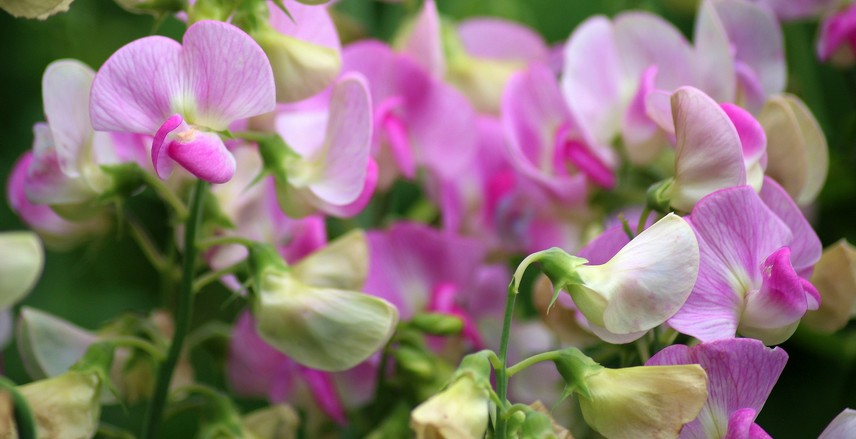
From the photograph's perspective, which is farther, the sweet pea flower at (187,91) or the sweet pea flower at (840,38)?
the sweet pea flower at (840,38)

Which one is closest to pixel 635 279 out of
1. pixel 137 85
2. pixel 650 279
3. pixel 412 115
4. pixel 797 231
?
pixel 650 279

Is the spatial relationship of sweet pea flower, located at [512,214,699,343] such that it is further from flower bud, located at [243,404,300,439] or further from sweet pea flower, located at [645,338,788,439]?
flower bud, located at [243,404,300,439]

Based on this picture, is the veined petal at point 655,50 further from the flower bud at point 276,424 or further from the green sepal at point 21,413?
the green sepal at point 21,413

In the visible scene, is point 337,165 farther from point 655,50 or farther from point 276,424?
point 655,50

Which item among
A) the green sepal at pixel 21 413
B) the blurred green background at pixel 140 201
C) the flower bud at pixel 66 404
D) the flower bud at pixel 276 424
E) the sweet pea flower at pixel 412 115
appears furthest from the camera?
the blurred green background at pixel 140 201

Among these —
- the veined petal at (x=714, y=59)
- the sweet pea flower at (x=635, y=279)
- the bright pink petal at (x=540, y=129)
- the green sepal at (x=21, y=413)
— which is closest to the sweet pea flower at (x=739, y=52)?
the veined petal at (x=714, y=59)

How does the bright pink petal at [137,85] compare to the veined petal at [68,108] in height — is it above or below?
above
